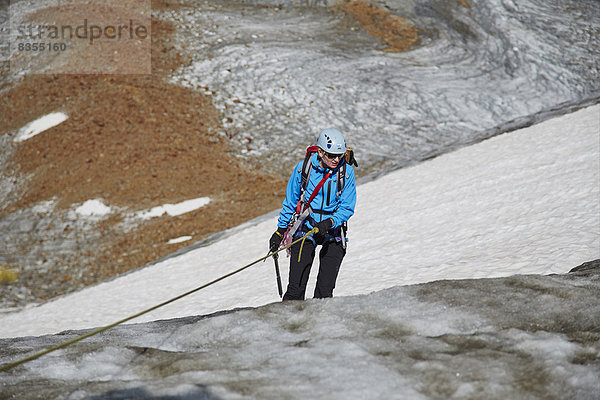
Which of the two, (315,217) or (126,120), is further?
(126,120)

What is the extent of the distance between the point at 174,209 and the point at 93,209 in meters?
2.89

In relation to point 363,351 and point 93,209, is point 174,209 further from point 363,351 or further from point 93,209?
point 363,351

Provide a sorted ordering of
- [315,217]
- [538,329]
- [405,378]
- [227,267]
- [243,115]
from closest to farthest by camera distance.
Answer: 1. [405,378]
2. [538,329]
3. [315,217]
4. [227,267]
5. [243,115]

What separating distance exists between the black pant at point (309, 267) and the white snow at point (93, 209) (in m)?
13.2

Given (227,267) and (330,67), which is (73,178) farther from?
(330,67)

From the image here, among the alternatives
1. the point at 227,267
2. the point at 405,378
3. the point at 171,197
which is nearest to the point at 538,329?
the point at 405,378

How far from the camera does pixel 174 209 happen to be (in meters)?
19.2

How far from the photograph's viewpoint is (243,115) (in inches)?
964

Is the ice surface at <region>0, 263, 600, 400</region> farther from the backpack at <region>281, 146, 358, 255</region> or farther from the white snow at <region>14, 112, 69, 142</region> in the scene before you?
the white snow at <region>14, 112, 69, 142</region>

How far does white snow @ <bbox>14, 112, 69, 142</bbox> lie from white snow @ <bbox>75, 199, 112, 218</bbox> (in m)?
5.73

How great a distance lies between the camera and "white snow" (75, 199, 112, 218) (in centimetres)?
1908

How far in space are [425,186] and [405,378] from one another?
13.1 meters

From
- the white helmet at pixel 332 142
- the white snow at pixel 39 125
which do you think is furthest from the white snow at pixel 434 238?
the white snow at pixel 39 125

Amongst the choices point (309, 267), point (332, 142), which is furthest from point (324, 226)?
point (332, 142)
